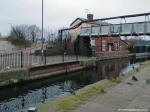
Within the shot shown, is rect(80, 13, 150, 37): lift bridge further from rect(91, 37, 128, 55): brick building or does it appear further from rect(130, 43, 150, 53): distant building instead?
rect(130, 43, 150, 53): distant building

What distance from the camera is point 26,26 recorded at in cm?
6544

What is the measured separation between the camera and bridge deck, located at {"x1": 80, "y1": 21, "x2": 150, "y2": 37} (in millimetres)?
21428

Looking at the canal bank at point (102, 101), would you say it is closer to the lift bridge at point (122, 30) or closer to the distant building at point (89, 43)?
the lift bridge at point (122, 30)

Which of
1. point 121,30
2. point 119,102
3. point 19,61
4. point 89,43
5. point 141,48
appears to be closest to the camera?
point 119,102

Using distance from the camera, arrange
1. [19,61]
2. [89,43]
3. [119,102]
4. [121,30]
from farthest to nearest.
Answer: [89,43] < [121,30] < [19,61] < [119,102]

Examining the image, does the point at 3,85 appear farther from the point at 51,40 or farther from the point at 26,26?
the point at 26,26

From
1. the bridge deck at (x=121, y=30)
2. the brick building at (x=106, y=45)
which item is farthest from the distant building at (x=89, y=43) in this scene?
the bridge deck at (x=121, y=30)

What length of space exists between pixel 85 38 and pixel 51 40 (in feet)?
21.6

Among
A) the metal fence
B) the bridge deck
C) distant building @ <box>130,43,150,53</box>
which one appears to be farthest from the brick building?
the metal fence

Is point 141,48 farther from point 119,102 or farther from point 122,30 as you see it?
point 119,102

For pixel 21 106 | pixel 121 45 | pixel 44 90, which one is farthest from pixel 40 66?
pixel 121 45

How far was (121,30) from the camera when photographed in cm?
2389

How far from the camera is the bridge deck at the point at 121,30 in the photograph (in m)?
21.4

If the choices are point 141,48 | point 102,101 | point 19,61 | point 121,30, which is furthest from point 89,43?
point 141,48
